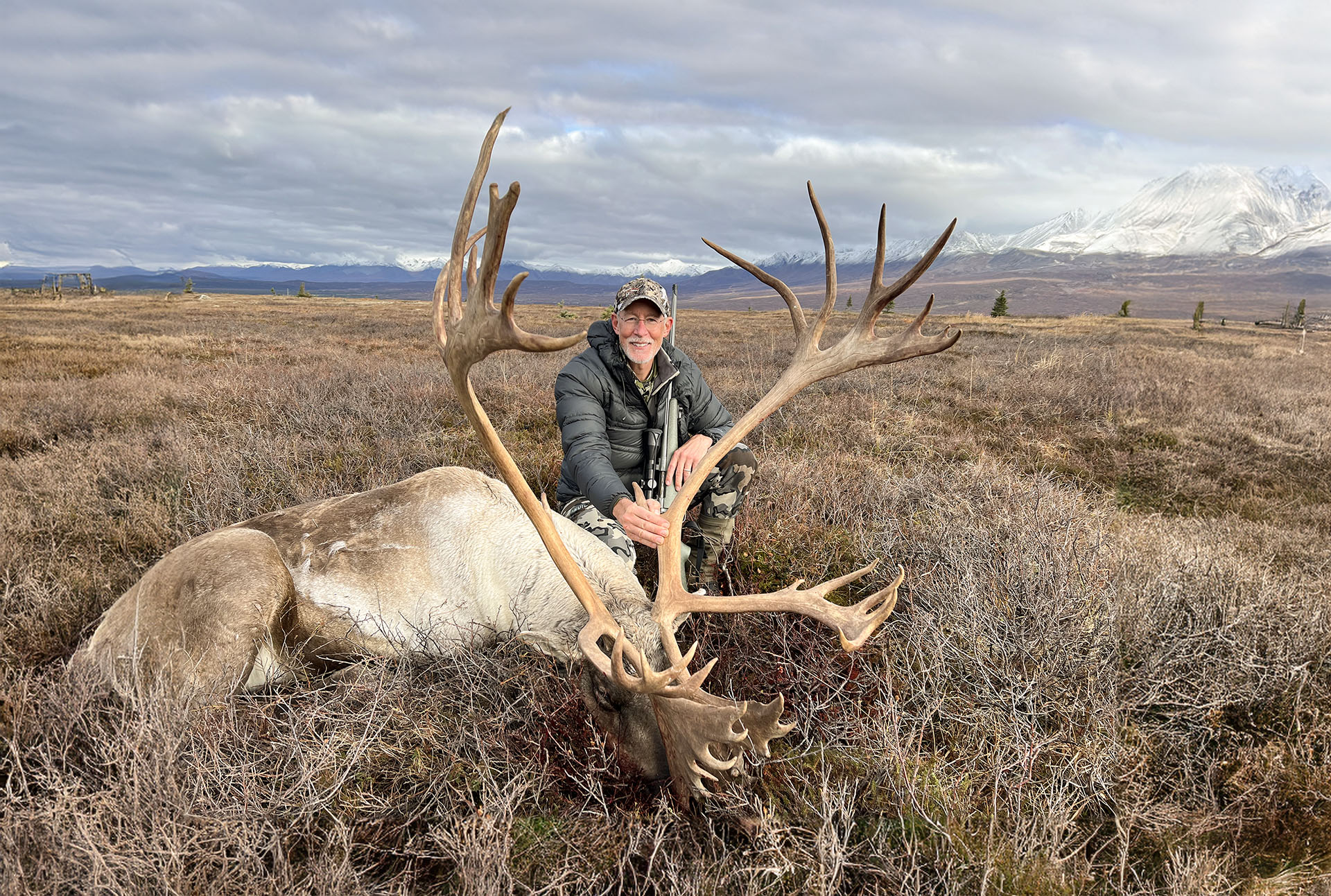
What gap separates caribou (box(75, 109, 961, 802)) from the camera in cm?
215

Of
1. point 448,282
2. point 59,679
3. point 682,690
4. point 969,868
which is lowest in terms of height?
point 969,868

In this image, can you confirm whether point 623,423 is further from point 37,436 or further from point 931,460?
point 37,436

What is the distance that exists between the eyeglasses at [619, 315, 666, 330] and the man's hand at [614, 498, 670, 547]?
4.00 feet

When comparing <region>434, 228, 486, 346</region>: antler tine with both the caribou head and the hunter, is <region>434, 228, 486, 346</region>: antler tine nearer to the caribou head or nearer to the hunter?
the caribou head

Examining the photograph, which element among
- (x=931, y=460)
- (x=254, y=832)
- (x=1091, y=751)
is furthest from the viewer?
(x=931, y=460)

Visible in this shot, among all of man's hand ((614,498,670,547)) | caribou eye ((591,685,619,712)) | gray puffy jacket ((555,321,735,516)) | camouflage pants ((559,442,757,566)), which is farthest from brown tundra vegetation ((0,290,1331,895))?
gray puffy jacket ((555,321,735,516))

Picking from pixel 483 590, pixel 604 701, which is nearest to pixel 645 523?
pixel 604 701

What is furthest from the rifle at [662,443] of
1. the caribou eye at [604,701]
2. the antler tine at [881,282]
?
the caribou eye at [604,701]

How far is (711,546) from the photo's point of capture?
4.11 metres

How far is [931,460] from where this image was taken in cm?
645

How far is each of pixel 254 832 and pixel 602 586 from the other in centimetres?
149

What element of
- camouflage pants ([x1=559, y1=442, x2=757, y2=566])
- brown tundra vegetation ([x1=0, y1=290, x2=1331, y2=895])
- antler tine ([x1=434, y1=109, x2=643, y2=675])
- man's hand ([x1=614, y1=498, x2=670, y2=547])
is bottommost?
brown tundra vegetation ([x1=0, y1=290, x2=1331, y2=895])

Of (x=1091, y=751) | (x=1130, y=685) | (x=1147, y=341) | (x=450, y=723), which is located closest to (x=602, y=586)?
(x=450, y=723)

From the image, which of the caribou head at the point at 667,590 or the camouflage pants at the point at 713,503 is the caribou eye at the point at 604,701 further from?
the camouflage pants at the point at 713,503
